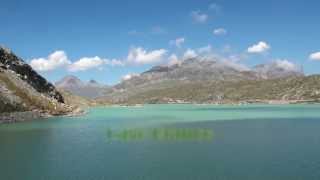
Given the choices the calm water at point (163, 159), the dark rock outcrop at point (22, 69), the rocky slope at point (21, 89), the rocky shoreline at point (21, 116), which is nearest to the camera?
the calm water at point (163, 159)

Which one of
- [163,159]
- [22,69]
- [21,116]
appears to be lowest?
[163,159]

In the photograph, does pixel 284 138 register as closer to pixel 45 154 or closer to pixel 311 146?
pixel 311 146

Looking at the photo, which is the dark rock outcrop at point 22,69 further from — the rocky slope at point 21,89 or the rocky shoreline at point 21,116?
the rocky shoreline at point 21,116

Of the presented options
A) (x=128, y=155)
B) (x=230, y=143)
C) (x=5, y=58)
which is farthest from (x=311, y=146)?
(x=5, y=58)

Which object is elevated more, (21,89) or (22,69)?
(22,69)

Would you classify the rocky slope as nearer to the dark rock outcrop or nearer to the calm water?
the dark rock outcrop

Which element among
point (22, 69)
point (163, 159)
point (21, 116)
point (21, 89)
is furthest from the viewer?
point (22, 69)

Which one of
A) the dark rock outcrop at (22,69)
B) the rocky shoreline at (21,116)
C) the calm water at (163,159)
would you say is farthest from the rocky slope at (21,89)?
the calm water at (163,159)

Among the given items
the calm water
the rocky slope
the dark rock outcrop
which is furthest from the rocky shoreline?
the calm water

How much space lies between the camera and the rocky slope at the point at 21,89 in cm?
14375

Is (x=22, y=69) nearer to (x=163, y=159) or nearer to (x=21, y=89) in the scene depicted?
(x=21, y=89)

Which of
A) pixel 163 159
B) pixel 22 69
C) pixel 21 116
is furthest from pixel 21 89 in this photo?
pixel 163 159

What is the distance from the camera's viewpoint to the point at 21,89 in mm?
161375

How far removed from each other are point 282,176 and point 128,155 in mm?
23165
